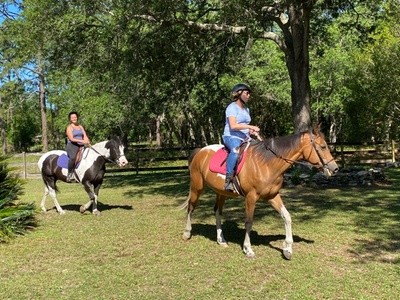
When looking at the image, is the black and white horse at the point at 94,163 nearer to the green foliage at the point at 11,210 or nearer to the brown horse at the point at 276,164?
the green foliage at the point at 11,210

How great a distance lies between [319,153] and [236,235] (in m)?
2.45

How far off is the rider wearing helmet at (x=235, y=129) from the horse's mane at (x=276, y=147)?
263 mm

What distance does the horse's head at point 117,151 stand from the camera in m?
9.66

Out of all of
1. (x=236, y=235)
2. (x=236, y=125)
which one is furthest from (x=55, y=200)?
(x=236, y=125)

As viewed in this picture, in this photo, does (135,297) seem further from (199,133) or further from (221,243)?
(199,133)

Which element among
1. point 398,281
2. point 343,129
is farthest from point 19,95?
point 398,281

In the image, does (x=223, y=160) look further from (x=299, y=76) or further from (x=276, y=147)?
(x=299, y=76)

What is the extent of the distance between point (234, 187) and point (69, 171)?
5.13m

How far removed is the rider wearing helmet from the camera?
634 centimetres

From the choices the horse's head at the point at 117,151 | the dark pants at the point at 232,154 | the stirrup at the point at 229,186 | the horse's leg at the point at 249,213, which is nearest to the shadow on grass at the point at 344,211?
the horse's leg at the point at 249,213

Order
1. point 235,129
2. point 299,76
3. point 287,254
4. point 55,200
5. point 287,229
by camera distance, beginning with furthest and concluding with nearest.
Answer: point 299,76
point 55,200
point 235,129
point 287,229
point 287,254

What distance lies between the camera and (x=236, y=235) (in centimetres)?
768

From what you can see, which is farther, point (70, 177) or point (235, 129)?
point (70, 177)

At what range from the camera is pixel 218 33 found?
15.9 m
